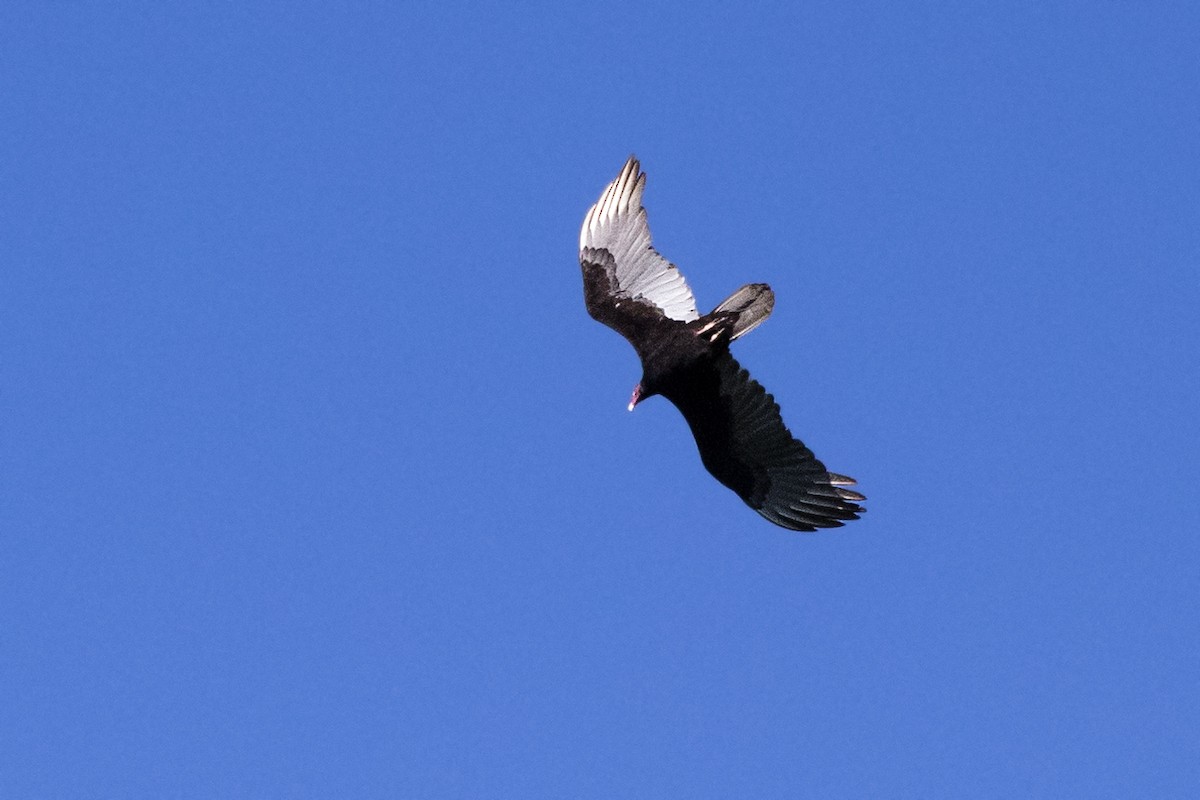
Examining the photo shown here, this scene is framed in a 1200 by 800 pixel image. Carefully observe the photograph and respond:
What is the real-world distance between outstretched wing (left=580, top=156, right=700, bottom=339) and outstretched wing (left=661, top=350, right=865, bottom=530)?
116cm

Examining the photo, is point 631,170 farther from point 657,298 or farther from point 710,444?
point 710,444

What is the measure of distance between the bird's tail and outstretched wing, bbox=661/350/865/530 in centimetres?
32

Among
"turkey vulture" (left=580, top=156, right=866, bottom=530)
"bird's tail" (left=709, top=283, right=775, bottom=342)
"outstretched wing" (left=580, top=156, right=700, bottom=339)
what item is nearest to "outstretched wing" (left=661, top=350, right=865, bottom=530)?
"turkey vulture" (left=580, top=156, right=866, bottom=530)

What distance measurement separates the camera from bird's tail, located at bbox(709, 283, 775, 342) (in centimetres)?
1634

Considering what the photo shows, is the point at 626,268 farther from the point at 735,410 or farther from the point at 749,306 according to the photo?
the point at 735,410

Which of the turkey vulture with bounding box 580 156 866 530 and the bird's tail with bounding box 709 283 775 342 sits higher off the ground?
the bird's tail with bounding box 709 283 775 342

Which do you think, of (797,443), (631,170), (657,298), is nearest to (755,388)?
(797,443)

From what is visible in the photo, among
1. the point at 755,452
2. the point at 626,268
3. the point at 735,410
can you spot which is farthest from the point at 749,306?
the point at 626,268

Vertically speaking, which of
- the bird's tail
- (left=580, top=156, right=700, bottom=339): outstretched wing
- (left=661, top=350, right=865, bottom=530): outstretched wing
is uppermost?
(left=580, top=156, right=700, bottom=339): outstretched wing

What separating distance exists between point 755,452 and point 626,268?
2798 millimetres

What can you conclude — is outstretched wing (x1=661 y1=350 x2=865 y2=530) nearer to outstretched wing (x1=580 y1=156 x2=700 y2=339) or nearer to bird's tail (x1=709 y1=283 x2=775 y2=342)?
bird's tail (x1=709 y1=283 x2=775 y2=342)

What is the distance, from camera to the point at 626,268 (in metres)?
18.0

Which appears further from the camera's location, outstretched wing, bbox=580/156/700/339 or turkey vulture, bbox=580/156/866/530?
outstretched wing, bbox=580/156/700/339

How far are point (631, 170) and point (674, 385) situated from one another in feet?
9.70
